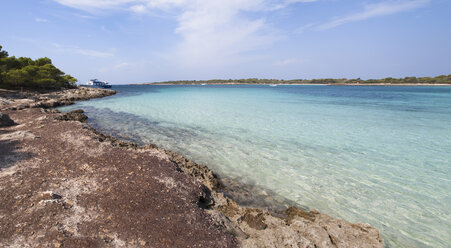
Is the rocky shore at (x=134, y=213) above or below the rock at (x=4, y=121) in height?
below

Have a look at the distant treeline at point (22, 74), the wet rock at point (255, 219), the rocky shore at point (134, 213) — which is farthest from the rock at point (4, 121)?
the distant treeline at point (22, 74)

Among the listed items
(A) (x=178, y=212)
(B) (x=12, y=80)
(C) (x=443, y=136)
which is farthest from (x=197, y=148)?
(B) (x=12, y=80)

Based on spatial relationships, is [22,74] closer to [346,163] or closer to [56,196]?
[56,196]

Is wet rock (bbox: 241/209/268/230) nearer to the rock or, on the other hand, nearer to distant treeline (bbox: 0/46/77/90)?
the rock

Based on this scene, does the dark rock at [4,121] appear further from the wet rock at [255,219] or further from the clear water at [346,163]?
the wet rock at [255,219]

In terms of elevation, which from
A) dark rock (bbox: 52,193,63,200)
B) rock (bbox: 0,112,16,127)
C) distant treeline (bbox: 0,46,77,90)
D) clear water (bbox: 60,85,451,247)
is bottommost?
clear water (bbox: 60,85,451,247)

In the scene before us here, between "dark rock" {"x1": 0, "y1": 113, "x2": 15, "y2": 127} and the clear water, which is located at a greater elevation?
"dark rock" {"x1": 0, "y1": 113, "x2": 15, "y2": 127}

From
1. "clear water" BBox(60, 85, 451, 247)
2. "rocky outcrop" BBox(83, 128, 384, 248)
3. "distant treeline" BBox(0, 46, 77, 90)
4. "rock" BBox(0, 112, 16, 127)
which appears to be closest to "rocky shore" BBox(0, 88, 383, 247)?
"rocky outcrop" BBox(83, 128, 384, 248)

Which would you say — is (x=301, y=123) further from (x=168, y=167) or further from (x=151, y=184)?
(x=151, y=184)

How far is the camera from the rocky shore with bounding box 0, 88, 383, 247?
14.2ft

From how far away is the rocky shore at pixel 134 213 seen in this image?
4324mm

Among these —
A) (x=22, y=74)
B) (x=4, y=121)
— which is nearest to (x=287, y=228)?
(x=4, y=121)

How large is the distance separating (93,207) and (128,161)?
2.92 meters

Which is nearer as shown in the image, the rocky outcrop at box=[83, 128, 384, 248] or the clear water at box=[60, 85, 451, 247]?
the rocky outcrop at box=[83, 128, 384, 248]
